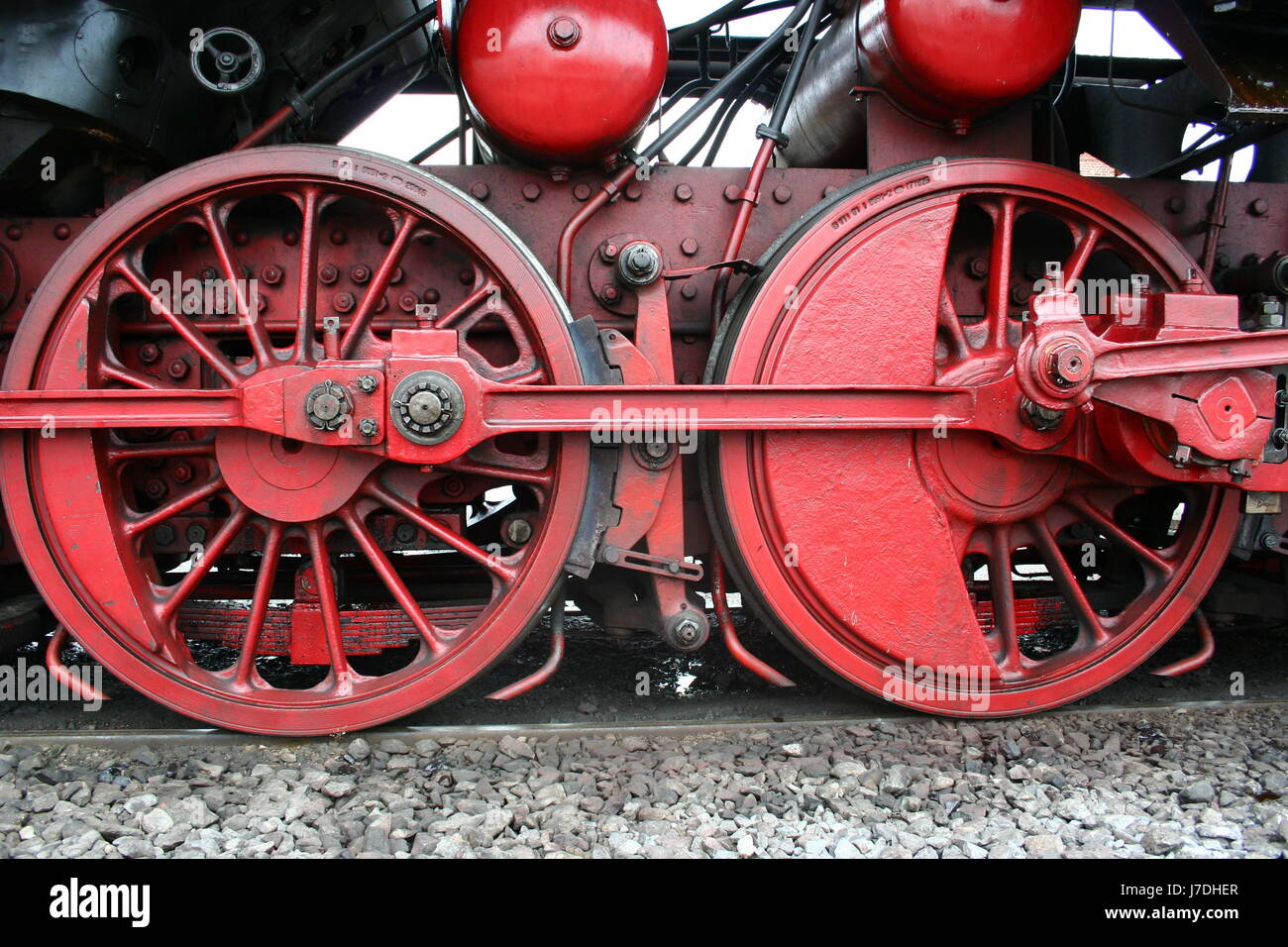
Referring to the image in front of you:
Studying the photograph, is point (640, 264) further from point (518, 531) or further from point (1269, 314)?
point (1269, 314)

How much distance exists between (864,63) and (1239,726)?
2401 millimetres

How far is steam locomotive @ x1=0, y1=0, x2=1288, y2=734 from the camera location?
8.16 ft

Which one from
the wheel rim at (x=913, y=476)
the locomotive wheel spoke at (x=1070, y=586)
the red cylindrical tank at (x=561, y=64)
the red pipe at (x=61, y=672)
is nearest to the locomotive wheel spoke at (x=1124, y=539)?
the wheel rim at (x=913, y=476)

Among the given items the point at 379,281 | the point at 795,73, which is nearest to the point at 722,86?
the point at 795,73

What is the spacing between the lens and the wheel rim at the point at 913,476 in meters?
2.60

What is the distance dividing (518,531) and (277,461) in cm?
74

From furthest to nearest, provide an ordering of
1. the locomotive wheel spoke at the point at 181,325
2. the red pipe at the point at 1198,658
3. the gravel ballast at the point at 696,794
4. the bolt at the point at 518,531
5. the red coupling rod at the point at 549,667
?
the red pipe at the point at 1198,658 < the bolt at the point at 518,531 < the red coupling rod at the point at 549,667 < the locomotive wheel spoke at the point at 181,325 < the gravel ballast at the point at 696,794

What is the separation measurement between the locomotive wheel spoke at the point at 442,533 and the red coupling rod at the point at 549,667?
7.5 inches

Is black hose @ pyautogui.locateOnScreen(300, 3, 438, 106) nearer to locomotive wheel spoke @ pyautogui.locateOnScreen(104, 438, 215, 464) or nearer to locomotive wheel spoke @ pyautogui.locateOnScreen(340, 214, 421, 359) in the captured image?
locomotive wheel spoke @ pyautogui.locateOnScreen(340, 214, 421, 359)

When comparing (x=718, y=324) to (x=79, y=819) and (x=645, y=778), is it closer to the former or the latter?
(x=645, y=778)

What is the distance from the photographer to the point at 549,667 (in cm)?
265

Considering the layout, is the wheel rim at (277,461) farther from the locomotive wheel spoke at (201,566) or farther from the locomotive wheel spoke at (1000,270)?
the locomotive wheel spoke at (1000,270)

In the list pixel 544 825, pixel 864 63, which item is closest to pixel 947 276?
pixel 864 63

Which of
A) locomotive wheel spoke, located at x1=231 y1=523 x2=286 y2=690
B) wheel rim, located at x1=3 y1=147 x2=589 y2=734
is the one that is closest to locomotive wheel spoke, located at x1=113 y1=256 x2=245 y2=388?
wheel rim, located at x1=3 y1=147 x2=589 y2=734
